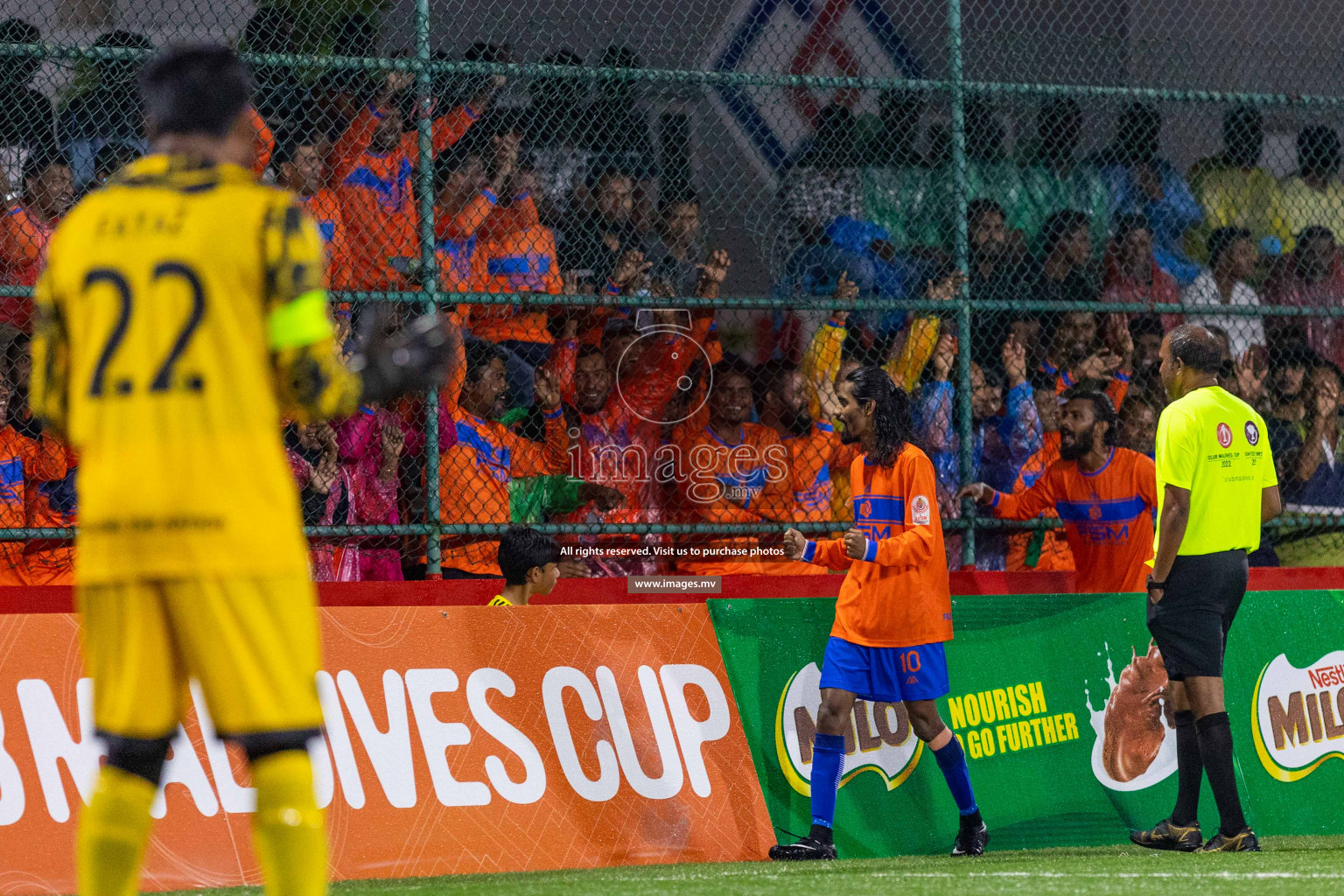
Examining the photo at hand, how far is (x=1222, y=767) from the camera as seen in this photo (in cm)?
696

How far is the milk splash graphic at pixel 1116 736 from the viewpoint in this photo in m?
7.96

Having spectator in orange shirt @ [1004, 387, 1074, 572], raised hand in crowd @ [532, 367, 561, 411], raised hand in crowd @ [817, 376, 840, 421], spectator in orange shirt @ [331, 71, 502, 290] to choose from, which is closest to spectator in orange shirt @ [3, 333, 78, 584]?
spectator in orange shirt @ [331, 71, 502, 290]

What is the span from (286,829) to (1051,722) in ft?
17.1

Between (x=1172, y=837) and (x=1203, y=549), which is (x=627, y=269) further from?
(x=1172, y=837)

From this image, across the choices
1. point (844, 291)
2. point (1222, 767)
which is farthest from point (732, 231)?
point (1222, 767)

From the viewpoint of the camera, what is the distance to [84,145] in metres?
7.19

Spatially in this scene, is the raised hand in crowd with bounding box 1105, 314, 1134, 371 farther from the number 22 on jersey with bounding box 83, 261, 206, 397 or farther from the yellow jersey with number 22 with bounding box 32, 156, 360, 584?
the number 22 on jersey with bounding box 83, 261, 206, 397

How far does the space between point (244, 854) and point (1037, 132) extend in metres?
5.06

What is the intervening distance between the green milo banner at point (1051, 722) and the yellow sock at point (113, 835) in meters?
4.18

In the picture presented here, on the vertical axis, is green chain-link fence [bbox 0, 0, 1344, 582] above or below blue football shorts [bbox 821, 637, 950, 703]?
above

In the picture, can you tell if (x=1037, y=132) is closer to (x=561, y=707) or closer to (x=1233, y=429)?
(x=1233, y=429)

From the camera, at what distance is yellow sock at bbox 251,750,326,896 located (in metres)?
3.35

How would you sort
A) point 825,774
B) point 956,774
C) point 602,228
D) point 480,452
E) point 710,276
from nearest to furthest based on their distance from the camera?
point 825,774 → point 956,774 → point 480,452 → point 602,228 → point 710,276

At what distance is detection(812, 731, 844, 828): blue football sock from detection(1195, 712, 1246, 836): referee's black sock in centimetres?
142
